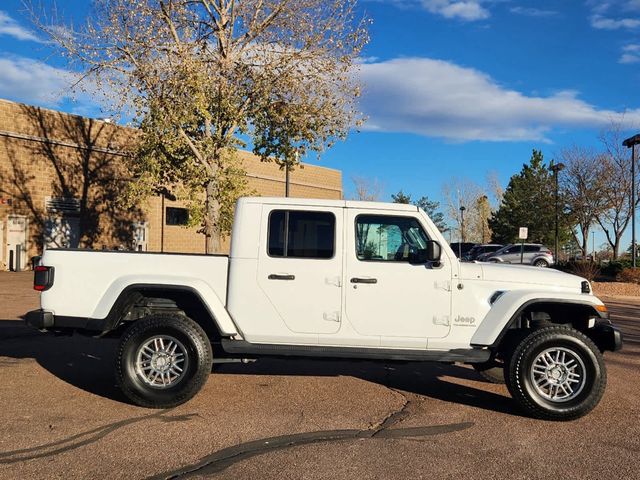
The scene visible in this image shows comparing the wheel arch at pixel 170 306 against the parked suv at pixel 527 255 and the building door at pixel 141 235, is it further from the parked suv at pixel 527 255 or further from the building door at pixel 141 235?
the parked suv at pixel 527 255

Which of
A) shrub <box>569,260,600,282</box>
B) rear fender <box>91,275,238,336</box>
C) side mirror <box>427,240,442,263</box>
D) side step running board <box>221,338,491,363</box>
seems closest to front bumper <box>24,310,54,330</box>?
rear fender <box>91,275,238,336</box>

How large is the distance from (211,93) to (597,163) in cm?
2741

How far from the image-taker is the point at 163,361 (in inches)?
238

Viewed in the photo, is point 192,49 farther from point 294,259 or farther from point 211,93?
point 294,259

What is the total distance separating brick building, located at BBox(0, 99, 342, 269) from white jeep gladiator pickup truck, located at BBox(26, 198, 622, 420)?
65.8 feet

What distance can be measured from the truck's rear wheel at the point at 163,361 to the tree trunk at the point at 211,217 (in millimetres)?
16078

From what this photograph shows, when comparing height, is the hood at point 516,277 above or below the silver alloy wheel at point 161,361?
above

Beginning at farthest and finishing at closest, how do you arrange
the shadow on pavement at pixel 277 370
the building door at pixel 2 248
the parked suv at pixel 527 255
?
the parked suv at pixel 527 255 < the building door at pixel 2 248 < the shadow on pavement at pixel 277 370

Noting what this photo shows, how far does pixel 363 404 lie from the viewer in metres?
6.22

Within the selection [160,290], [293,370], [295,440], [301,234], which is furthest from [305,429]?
[293,370]

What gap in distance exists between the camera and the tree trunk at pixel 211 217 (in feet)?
71.9

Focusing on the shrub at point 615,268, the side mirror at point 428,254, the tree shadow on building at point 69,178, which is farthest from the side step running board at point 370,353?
the tree shadow on building at point 69,178

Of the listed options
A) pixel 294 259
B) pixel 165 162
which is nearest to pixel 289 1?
pixel 165 162

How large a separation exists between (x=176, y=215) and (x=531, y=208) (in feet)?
96.9
